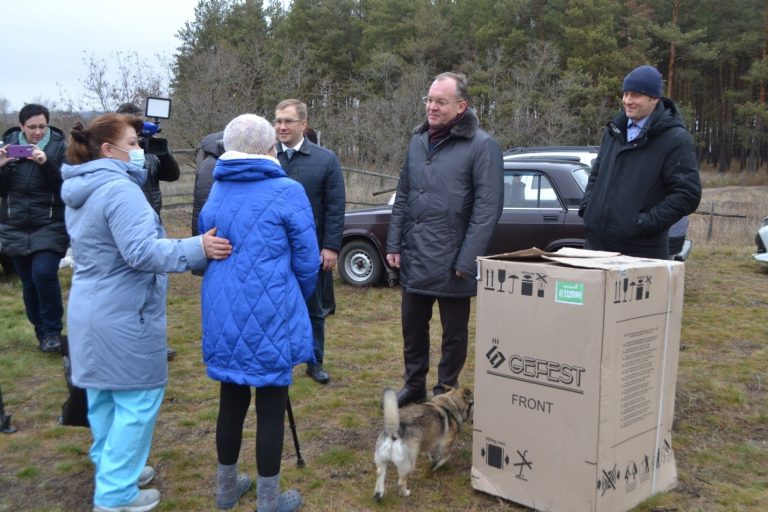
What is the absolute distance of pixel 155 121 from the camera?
4.70m

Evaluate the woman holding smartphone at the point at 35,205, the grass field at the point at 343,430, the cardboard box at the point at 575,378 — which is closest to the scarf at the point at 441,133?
the cardboard box at the point at 575,378

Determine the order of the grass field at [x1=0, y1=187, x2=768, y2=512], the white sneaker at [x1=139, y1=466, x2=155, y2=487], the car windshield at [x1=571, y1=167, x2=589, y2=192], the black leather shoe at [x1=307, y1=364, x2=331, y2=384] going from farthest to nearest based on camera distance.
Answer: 1. the car windshield at [x1=571, y1=167, x2=589, y2=192]
2. the black leather shoe at [x1=307, y1=364, x2=331, y2=384]
3. the white sneaker at [x1=139, y1=466, x2=155, y2=487]
4. the grass field at [x1=0, y1=187, x2=768, y2=512]

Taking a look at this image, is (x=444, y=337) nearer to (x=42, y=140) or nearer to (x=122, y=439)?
(x=122, y=439)

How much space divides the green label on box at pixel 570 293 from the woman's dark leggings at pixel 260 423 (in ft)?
3.79

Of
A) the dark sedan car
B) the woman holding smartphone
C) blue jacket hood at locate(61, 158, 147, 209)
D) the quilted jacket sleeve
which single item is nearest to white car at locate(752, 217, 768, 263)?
the dark sedan car

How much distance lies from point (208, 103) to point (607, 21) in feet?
65.2

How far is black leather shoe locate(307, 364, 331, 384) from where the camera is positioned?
14.7 ft

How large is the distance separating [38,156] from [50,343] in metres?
1.55

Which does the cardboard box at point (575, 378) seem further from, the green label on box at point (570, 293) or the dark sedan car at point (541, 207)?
the dark sedan car at point (541, 207)

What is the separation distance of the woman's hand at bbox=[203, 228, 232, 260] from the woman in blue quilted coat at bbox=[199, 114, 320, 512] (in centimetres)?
3

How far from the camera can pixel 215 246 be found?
2486 mm

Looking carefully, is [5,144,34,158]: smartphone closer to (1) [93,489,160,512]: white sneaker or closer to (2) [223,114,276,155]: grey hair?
(2) [223,114,276,155]: grey hair

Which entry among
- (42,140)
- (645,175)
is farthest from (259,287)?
(42,140)

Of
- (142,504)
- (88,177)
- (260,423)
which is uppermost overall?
(88,177)
